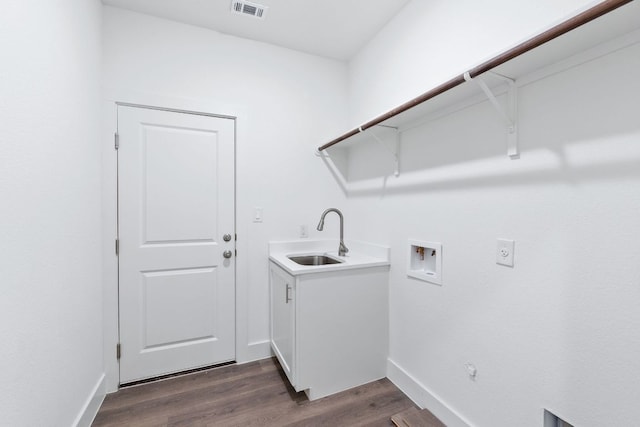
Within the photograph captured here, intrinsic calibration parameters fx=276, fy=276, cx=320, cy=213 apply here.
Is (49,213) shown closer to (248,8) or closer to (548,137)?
(248,8)

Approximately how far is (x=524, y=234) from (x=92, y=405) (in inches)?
97.9

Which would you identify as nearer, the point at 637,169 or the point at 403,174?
the point at 637,169

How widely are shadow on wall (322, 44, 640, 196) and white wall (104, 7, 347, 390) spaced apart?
3.17 feet

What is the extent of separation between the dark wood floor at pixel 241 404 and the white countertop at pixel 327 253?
2.72 feet

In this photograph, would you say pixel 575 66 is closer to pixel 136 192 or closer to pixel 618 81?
pixel 618 81

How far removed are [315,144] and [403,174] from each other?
94 cm

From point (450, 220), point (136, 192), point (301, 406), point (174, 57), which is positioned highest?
point (174, 57)

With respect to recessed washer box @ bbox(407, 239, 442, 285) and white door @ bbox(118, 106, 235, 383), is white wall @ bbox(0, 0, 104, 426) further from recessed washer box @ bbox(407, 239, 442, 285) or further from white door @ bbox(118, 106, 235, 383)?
recessed washer box @ bbox(407, 239, 442, 285)

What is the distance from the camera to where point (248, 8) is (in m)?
1.93

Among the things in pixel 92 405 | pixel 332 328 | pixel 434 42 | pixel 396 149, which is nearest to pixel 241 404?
pixel 332 328

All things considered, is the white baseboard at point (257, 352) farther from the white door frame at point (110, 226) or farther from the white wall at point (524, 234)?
the white wall at point (524, 234)

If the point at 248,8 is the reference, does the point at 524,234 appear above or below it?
below

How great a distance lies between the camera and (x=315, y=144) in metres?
2.52

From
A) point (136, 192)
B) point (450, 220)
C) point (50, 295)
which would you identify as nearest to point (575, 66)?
point (450, 220)
